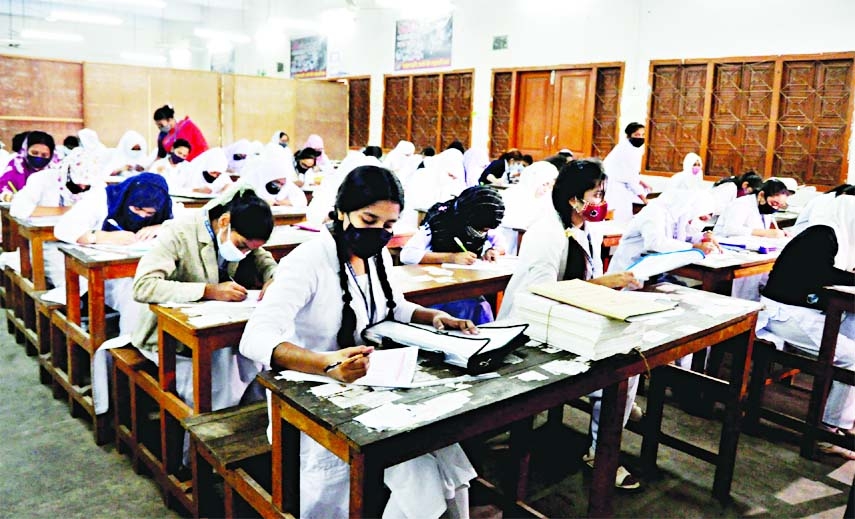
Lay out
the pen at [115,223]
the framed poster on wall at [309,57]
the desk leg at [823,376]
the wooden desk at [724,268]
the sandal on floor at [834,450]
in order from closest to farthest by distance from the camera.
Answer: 1. the desk leg at [823,376]
2. the sandal on floor at [834,450]
3. the pen at [115,223]
4. the wooden desk at [724,268]
5. the framed poster on wall at [309,57]

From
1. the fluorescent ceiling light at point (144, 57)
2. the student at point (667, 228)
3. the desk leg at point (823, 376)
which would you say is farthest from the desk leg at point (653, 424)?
the fluorescent ceiling light at point (144, 57)

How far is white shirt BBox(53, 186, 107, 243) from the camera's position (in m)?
3.21

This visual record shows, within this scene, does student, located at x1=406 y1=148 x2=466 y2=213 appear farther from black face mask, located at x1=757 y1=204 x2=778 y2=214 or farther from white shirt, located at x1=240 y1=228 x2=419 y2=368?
white shirt, located at x1=240 y1=228 x2=419 y2=368

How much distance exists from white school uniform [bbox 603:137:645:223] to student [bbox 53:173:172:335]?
15.9 ft

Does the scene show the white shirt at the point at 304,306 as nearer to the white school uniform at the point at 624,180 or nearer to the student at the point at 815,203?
the student at the point at 815,203

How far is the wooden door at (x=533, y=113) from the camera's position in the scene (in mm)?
10055

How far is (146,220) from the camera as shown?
11.3ft

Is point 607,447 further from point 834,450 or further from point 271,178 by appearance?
point 271,178

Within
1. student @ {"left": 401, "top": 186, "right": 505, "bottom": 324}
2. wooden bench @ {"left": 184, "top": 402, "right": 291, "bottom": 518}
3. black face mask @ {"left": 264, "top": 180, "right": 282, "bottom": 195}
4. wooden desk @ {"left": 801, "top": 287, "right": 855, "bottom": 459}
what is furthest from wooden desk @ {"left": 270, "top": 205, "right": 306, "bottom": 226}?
wooden desk @ {"left": 801, "top": 287, "right": 855, "bottom": 459}

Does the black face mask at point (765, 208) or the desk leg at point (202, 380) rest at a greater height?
the black face mask at point (765, 208)

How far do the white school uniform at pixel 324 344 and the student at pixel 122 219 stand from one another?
164 cm

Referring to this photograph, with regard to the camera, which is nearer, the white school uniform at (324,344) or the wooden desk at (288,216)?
the white school uniform at (324,344)

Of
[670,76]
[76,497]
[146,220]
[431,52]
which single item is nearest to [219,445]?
[76,497]

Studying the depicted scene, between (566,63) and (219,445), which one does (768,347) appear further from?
(566,63)
